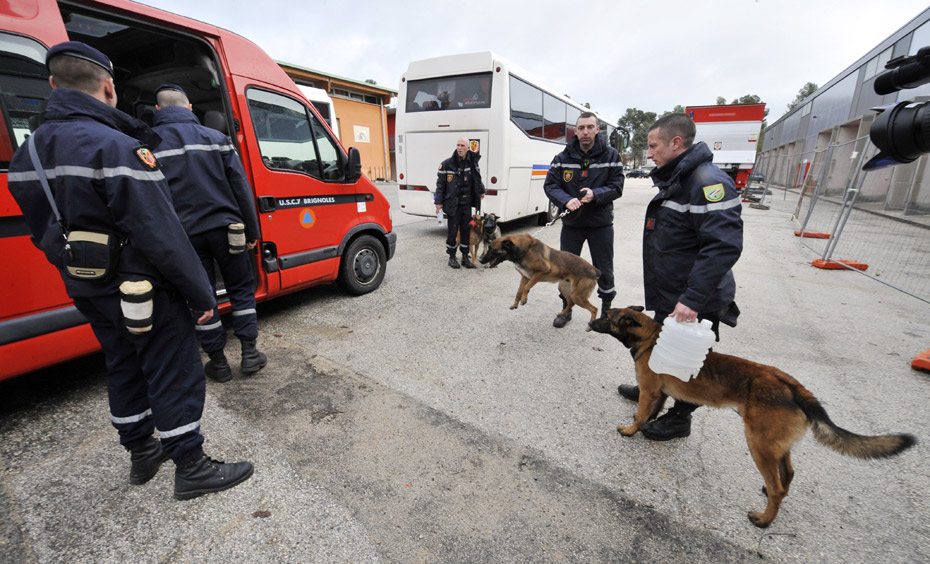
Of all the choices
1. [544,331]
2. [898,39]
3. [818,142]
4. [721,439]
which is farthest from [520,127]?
[818,142]

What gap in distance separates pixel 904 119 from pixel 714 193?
111 cm

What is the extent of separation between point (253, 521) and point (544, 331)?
2.99m

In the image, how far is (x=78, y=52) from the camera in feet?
5.00

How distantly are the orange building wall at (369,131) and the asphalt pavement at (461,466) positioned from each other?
1990 cm

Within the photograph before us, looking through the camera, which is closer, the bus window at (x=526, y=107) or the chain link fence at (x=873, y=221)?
the chain link fence at (x=873, y=221)

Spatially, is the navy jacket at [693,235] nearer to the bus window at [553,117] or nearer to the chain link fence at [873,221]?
the chain link fence at [873,221]

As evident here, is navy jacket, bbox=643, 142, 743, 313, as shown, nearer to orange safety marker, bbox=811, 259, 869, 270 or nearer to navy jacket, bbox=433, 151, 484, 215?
navy jacket, bbox=433, 151, 484, 215

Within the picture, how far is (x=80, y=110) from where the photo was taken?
1.53 metres

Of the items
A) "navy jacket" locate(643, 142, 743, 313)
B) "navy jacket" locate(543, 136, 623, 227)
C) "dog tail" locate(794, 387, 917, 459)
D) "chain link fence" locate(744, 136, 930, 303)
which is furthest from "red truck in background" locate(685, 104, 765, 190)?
"dog tail" locate(794, 387, 917, 459)

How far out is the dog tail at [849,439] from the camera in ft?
5.06

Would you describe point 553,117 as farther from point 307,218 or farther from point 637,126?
point 637,126

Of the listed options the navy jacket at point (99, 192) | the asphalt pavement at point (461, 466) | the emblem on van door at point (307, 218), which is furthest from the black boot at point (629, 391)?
the emblem on van door at point (307, 218)

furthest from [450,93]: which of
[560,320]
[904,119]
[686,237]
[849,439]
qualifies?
[849,439]

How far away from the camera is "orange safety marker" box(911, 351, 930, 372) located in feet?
10.4
